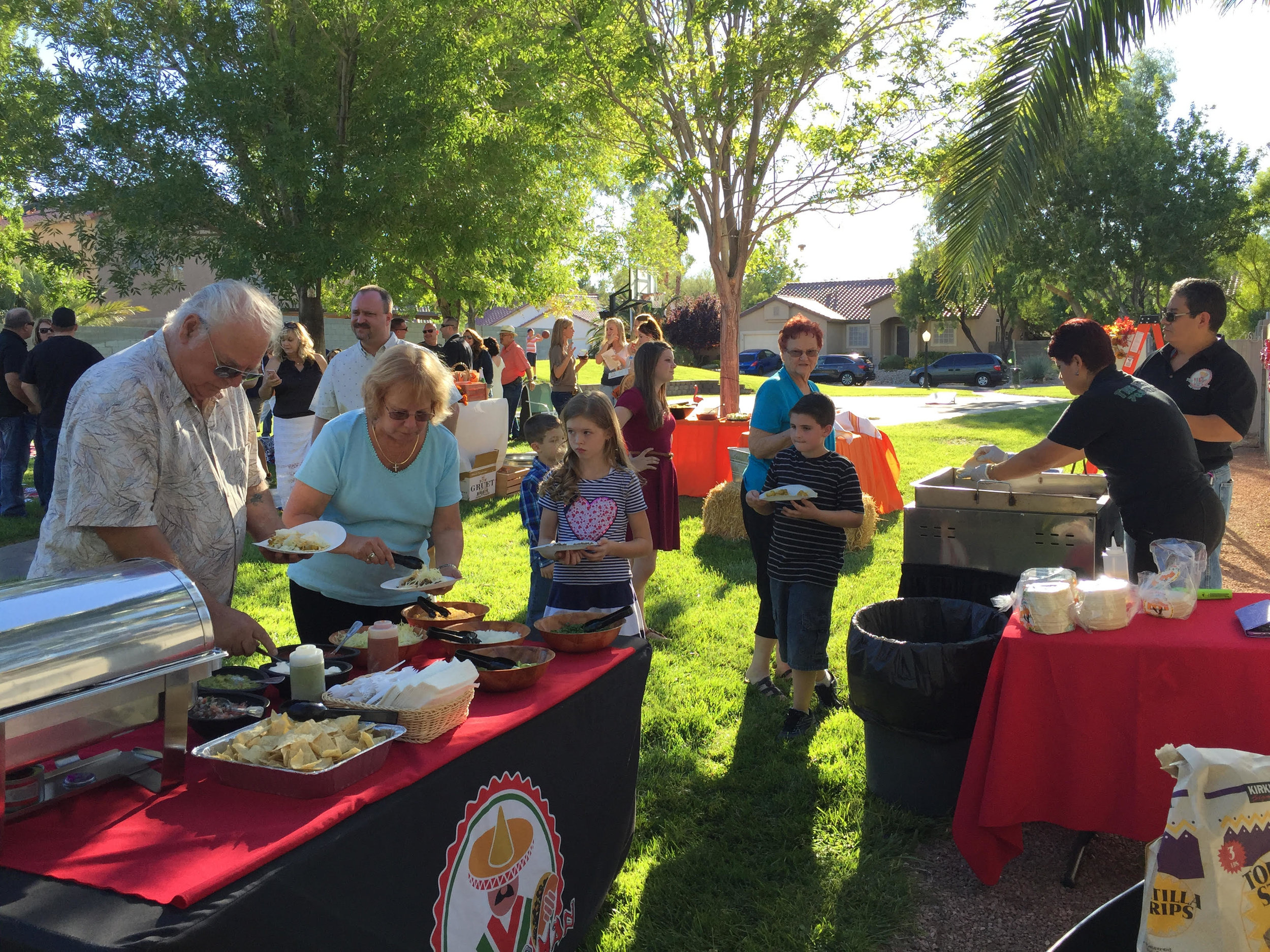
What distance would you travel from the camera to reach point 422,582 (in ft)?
9.98

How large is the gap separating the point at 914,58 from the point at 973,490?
10067 millimetres

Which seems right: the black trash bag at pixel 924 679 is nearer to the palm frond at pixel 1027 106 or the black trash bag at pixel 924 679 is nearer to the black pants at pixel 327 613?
the black pants at pixel 327 613

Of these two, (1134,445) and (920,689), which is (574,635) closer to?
(920,689)

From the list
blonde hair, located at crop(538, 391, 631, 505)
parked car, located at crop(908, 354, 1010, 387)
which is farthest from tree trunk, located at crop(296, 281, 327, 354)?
parked car, located at crop(908, 354, 1010, 387)

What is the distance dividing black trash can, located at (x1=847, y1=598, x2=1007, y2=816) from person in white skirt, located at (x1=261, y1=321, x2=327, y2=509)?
580cm

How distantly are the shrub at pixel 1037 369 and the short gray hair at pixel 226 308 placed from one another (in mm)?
44776

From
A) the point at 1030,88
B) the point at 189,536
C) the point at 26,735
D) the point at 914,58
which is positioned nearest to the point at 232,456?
the point at 189,536

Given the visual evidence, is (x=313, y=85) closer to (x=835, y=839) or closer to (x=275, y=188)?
(x=275, y=188)

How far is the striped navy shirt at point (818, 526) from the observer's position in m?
4.32

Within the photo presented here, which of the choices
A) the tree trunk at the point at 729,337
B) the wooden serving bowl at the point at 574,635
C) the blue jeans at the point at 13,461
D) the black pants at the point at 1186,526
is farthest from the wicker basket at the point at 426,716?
the tree trunk at the point at 729,337

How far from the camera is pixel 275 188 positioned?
13719mm

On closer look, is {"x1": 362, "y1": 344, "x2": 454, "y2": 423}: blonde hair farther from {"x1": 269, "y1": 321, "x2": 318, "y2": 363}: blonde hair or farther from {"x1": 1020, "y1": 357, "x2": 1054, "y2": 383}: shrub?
{"x1": 1020, "y1": 357, "x2": 1054, "y2": 383}: shrub

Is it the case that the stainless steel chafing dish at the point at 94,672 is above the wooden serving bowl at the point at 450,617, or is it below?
above

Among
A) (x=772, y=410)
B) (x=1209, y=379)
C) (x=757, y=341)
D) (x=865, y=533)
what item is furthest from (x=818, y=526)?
(x=757, y=341)
